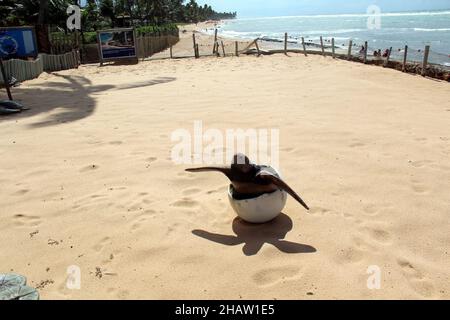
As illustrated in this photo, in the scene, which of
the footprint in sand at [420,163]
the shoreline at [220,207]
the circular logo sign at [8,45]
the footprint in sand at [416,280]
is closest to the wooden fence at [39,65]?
the circular logo sign at [8,45]

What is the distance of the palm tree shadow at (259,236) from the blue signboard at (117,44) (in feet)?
61.5

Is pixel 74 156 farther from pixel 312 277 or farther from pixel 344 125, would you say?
pixel 344 125

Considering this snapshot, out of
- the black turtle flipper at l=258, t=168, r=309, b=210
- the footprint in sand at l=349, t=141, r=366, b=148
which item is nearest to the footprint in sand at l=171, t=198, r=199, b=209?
the black turtle flipper at l=258, t=168, r=309, b=210

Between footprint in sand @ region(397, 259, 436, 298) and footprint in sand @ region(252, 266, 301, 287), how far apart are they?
0.86 meters

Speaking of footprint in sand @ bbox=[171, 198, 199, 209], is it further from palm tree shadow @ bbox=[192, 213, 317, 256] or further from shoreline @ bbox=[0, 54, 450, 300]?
palm tree shadow @ bbox=[192, 213, 317, 256]

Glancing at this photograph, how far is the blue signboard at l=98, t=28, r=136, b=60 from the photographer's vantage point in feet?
67.0

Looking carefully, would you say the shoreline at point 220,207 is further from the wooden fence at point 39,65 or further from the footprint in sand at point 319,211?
the wooden fence at point 39,65

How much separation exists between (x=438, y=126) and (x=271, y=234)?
507cm

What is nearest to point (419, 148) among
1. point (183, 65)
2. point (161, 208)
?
point (161, 208)

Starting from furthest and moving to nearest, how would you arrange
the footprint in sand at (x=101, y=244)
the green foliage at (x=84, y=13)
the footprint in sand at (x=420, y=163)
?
1. the green foliage at (x=84, y=13)
2. the footprint in sand at (x=420, y=163)
3. the footprint in sand at (x=101, y=244)

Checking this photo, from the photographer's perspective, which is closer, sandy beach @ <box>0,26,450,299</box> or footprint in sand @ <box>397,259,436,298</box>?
footprint in sand @ <box>397,259,436,298</box>

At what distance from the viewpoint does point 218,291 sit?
9.77ft

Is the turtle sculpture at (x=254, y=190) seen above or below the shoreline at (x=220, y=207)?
above

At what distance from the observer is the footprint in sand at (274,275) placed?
305cm
